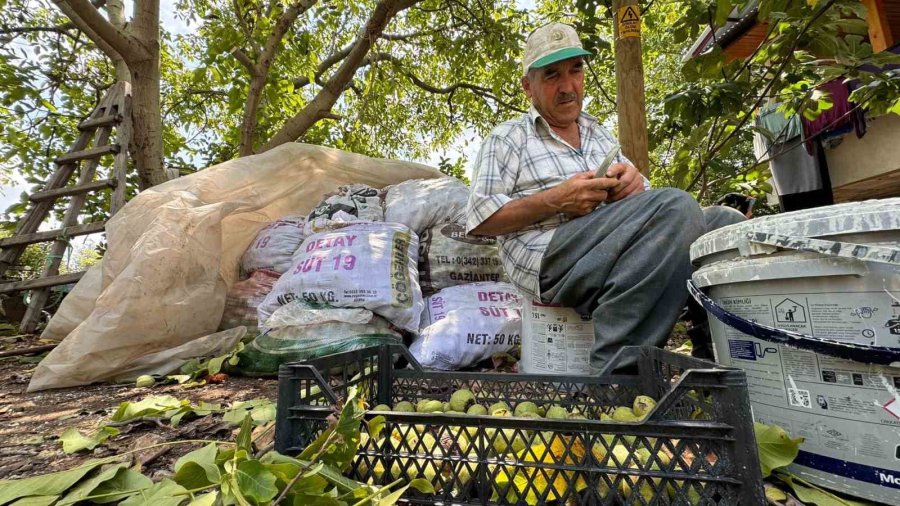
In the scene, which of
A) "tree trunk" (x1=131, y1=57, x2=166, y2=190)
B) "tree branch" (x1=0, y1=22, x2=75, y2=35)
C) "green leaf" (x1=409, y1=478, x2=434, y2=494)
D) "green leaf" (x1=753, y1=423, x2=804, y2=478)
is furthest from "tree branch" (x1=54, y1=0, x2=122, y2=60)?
"green leaf" (x1=753, y1=423, x2=804, y2=478)

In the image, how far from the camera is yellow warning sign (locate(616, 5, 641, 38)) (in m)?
2.20

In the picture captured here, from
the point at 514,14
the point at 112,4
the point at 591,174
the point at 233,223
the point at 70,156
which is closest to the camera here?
the point at 591,174

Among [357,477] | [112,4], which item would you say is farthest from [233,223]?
[112,4]

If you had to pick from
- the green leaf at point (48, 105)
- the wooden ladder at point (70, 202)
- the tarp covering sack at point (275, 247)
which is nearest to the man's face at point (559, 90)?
the tarp covering sack at point (275, 247)

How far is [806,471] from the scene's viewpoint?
918 millimetres

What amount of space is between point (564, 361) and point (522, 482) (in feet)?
3.06

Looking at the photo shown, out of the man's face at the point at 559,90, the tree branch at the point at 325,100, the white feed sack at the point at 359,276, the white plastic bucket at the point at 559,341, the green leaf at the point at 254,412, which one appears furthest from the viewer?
the tree branch at the point at 325,100

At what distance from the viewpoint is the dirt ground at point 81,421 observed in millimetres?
1231

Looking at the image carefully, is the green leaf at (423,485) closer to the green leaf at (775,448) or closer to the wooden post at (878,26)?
the green leaf at (775,448)

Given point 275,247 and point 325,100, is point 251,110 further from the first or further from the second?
point 275,247

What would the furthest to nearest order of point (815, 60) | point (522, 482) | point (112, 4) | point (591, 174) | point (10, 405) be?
point (112, 4) < point (815, 60) < point (10, 405) < point (591, 174) < point (522, 482)

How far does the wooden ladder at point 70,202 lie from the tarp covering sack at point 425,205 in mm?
2298

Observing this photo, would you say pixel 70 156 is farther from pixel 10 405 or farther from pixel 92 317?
pixel 10 405

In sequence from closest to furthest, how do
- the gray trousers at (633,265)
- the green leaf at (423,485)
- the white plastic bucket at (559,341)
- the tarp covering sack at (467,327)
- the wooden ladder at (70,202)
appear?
1. the green leaf at (423,485)
2. the gray trousers at (633,265)
3. the white plastic bucket at (559,341)
4. the tarp covering sack at (467,327)
5. the wooden ladder at (70,202)
